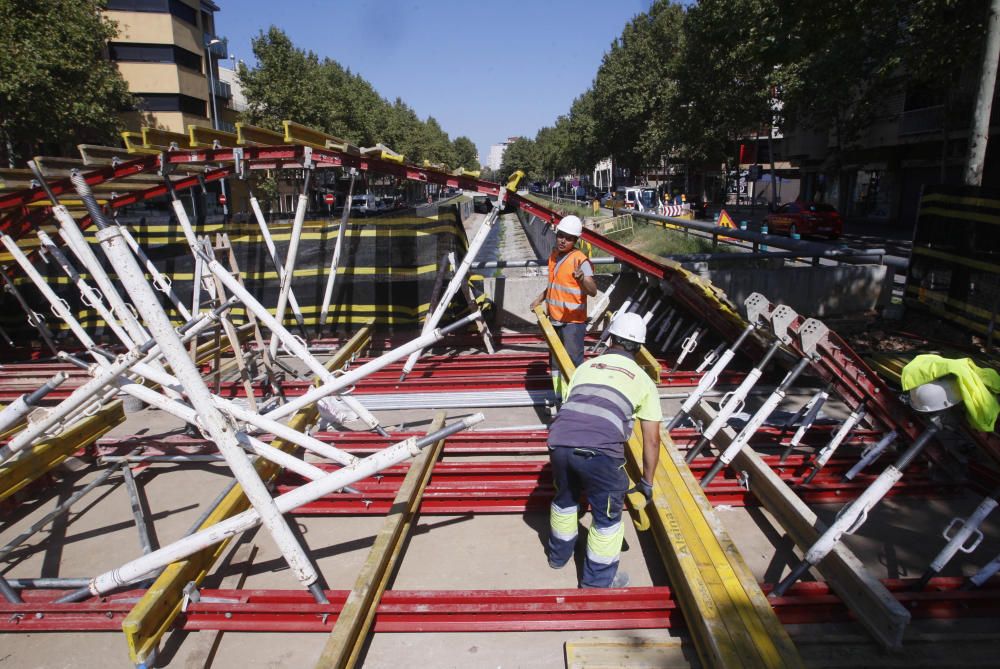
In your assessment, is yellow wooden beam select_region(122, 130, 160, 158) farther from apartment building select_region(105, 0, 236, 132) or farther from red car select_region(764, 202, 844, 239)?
apartment building select_region(105, 0, 236, 132)

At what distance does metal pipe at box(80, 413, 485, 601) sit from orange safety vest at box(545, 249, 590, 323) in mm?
2781

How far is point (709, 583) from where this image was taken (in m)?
3.06

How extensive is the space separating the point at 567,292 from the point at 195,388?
3.58m

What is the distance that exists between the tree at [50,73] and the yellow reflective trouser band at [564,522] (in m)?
20.8

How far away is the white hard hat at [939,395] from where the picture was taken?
11.0 ft

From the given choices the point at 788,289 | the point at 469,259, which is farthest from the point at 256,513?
the point at 788,289

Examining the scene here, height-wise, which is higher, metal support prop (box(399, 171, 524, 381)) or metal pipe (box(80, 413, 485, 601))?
metal support prop (box(399, 171, 524, 381))

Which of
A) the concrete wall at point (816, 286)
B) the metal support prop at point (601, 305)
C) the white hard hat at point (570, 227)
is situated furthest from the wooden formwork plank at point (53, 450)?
the concrete wall at point (816, 286)

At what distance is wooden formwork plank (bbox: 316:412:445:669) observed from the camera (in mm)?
2683

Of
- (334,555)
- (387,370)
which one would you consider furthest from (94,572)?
(387,370)

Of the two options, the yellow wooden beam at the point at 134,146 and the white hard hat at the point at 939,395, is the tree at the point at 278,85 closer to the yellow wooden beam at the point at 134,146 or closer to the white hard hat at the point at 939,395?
the yellow wooden beam at the point at 134,146

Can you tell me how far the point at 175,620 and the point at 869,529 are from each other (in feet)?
14.5

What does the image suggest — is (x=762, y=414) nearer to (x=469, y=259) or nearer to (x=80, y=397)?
(x=469, y=259)

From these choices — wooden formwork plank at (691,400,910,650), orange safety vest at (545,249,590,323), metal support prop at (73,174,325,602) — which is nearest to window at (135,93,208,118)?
orange safety vest at (545,249,590,323)
